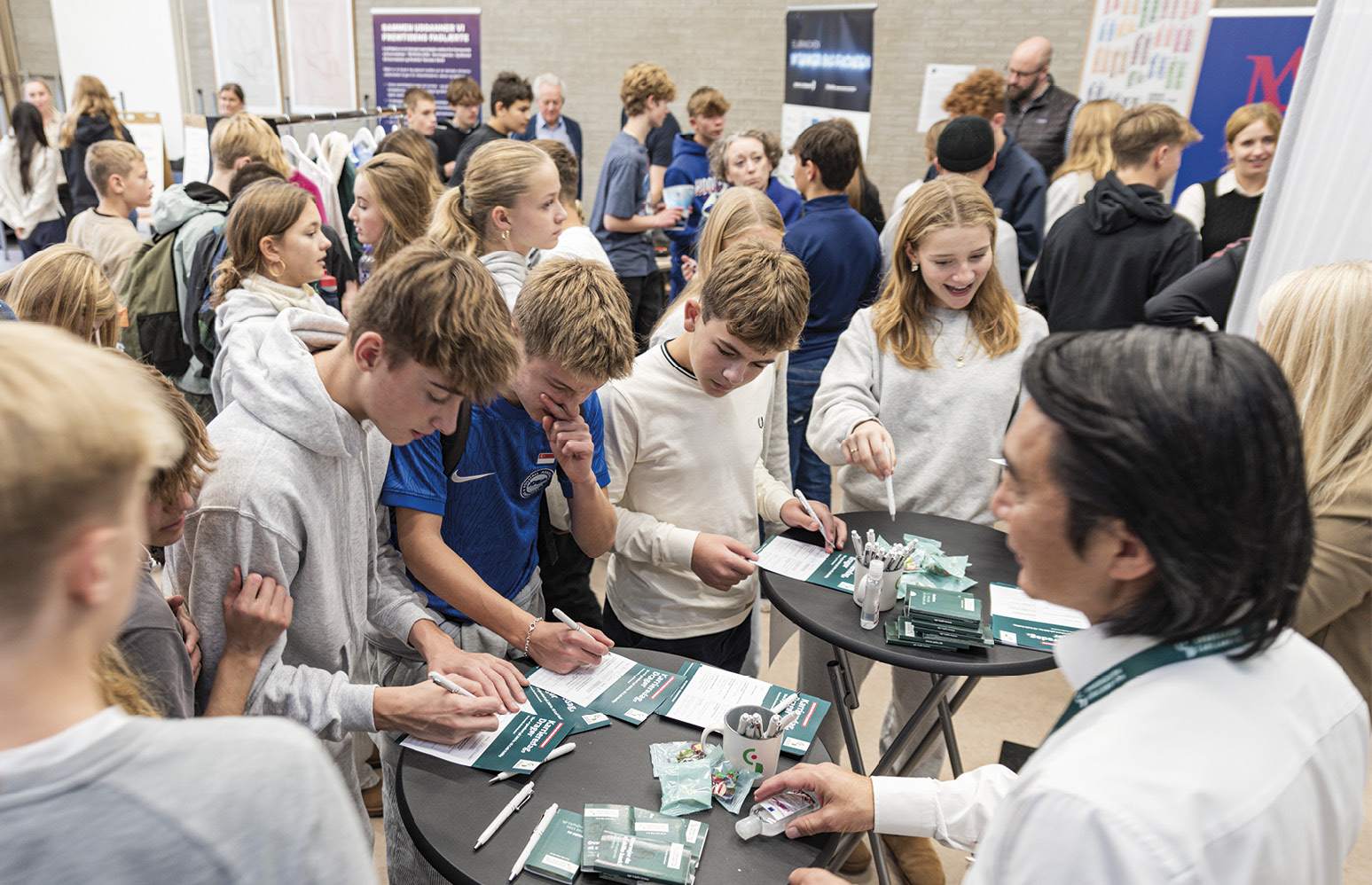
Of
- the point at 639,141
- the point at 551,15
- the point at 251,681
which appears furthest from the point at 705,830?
the point at 551,15

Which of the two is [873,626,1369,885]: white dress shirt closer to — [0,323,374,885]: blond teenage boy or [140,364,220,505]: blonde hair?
[0,323,374,885]: blond teenage boy

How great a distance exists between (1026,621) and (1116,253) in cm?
214

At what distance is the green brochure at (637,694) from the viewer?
150cm

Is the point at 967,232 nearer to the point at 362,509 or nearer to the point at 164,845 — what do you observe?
the point at 362,509

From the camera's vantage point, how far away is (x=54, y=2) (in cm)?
888

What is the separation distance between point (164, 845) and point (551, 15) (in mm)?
9085

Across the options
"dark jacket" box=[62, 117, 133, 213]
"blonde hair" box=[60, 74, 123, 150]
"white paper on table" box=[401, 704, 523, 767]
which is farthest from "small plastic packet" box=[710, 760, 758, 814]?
"blonde hair" box=[60, 74, 123, 150]

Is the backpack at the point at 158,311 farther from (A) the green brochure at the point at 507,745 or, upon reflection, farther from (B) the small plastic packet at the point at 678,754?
(B) the small plastic packet at the point at 678,754

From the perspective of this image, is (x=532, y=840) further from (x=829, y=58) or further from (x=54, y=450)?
(x=829, y=58)

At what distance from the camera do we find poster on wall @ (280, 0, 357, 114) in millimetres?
9289

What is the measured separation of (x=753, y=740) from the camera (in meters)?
1.32

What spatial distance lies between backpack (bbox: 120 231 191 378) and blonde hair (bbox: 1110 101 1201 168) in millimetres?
3830

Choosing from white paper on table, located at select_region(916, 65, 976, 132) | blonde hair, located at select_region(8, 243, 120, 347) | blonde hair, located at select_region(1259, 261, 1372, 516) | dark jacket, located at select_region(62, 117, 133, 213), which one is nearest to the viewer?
blonde hair, located at select_region(1259, 261, 1372, 516)

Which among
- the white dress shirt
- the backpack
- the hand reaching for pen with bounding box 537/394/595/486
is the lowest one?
the backpack
